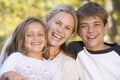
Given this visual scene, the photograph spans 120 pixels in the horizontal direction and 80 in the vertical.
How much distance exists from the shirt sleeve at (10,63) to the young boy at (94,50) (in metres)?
0.73

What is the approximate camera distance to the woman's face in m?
3.65

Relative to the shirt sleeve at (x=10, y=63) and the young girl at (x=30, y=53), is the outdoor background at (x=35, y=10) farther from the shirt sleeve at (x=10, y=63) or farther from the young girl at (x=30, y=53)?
the shirt sleeve at (x=10, y=63)

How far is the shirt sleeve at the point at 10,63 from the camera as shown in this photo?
3221 mm

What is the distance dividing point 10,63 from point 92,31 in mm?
915

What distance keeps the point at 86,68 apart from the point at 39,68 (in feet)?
2.02

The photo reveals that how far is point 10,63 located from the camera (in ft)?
10.7

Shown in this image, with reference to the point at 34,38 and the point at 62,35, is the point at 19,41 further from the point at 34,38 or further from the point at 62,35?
the point at 62,35

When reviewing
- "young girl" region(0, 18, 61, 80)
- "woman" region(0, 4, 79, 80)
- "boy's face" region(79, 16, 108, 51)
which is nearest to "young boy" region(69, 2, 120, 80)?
"boy's face" region(79, 16, 108, 51)

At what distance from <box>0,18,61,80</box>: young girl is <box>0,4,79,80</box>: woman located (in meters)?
0.14

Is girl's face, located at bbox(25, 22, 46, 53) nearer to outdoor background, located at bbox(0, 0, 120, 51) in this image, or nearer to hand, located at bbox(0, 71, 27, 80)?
hand, located at bbox(0, 71, 27, 80)

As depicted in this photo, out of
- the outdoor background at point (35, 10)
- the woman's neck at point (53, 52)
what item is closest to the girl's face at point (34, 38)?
the woman's neck at point (53, 52)

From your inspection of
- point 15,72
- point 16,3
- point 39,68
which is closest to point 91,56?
point 39,68

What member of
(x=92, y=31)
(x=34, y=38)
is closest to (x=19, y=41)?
(x=34, y=38)

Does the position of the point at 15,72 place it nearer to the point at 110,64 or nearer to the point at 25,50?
the point at 25,50
